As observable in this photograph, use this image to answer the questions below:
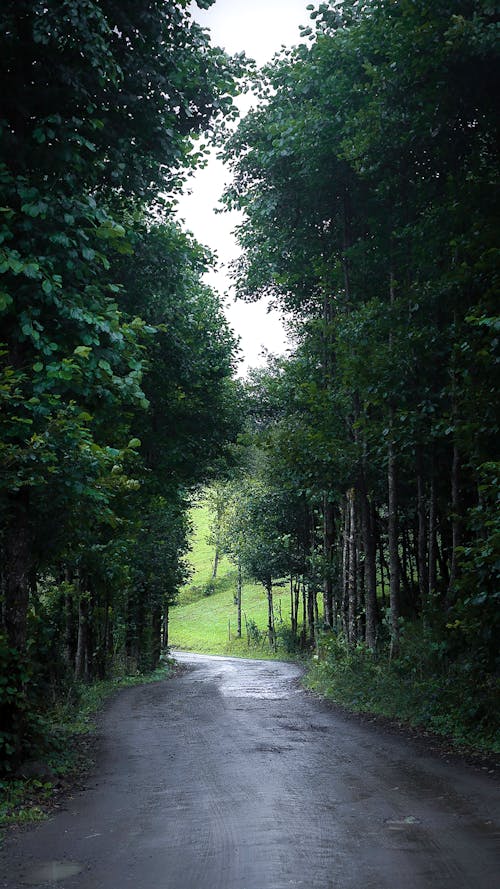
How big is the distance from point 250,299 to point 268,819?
22.5 m

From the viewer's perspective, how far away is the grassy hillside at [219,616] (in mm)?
59219

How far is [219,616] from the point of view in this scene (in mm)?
73188

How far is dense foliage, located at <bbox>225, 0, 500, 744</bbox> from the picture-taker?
38.2 ft

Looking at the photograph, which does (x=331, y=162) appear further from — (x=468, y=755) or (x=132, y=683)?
(x=132, y=683)

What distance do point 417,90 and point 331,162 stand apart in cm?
459

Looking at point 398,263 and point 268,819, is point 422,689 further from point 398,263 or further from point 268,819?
point 398,263

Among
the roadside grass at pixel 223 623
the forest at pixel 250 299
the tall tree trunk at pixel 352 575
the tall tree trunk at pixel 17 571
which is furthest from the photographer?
the roadside grass at pixel 223 623

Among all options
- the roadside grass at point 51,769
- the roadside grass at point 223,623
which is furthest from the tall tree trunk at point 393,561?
the roadside grass at point 223,623

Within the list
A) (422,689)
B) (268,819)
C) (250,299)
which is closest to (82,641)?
(422,689)

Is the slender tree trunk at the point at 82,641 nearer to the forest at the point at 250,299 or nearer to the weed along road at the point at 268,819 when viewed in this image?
the forest at the point at 250,299

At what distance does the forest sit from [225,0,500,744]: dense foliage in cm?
6

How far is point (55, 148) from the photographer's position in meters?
10.5

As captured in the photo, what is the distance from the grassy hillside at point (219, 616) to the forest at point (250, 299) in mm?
31095

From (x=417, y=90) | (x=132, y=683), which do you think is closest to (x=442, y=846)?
(x=417, y=90)
